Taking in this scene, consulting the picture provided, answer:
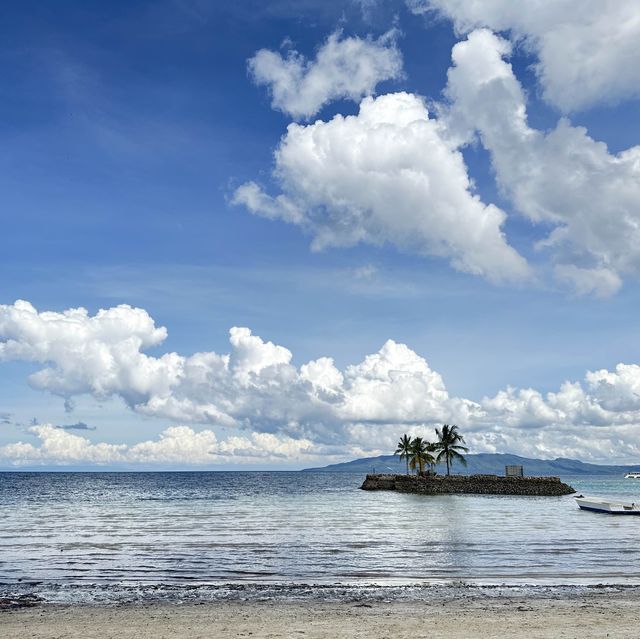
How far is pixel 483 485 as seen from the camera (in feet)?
410

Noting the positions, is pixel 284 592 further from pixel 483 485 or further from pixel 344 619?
pixel 483 485

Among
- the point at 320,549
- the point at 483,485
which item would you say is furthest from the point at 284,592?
the point at 483,485

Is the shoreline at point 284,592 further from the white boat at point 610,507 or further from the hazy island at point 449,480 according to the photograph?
the hazy island at point 449,480

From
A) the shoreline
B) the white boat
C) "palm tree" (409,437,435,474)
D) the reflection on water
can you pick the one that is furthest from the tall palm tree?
the shoreline

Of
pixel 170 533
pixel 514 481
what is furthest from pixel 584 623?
pixel 514 481

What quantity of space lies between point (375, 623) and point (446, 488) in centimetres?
11227

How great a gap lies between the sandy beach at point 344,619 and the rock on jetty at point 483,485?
4055 inches

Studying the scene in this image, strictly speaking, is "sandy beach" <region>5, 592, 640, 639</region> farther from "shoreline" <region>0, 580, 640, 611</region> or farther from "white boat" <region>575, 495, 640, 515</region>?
"white boat" <region>575, 495, 640, 515</region>

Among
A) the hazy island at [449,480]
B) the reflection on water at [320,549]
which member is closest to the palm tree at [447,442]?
the hazy island at [449,480]

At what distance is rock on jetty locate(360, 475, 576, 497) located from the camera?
122250mm

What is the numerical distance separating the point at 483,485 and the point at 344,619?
11084cm

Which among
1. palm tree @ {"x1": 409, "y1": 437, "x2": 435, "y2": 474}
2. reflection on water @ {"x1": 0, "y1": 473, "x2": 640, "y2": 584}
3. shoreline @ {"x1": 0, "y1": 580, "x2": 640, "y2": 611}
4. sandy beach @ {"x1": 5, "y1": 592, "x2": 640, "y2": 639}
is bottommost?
reflection on water @ {"x1": 0, "y1": 473, "x2": 640, "y2": 584}

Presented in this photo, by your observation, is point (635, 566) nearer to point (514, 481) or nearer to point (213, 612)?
point (213, 612)

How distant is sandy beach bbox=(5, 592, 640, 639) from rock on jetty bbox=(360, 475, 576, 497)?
103 m
